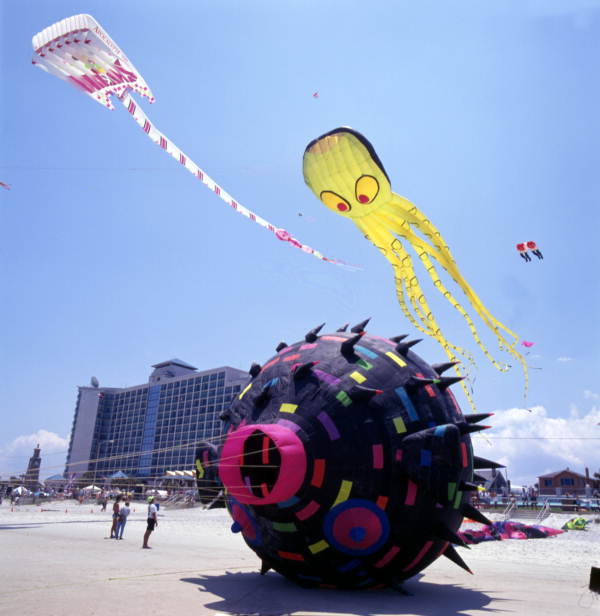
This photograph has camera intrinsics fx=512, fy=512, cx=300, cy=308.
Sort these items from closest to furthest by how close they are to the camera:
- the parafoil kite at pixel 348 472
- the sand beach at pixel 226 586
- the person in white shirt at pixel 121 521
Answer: the sand beach at pixel 226 586
the parafoil kite at pixel 348 472
the person in white shirt at pixel 121 521

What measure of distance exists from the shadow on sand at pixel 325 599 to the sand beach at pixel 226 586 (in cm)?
1

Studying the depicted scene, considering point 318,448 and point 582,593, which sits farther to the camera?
point 582,593

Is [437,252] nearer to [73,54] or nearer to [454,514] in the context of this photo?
[454,514]

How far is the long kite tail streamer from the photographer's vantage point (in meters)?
9.38

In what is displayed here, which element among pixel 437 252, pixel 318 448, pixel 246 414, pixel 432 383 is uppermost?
pixel 437 252

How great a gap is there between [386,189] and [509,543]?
12.5m

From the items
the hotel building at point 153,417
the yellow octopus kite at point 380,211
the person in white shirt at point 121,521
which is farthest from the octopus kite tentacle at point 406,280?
the hotel building at point 153,417

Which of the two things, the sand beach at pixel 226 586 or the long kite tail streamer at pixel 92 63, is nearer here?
the sand beach at pixel 226 586

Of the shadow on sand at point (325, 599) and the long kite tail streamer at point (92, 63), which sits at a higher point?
the long kite tail streamer at point (92, 63)

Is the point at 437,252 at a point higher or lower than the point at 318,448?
higher

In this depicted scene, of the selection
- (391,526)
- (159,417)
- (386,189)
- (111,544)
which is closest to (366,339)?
(391,526)

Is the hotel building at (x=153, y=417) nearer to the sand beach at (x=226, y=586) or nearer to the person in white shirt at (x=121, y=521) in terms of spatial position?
the person in white shirt at (x=121, y=521)

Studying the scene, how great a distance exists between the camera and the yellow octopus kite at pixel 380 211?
13.1 metres

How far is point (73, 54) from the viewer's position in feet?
32.1
